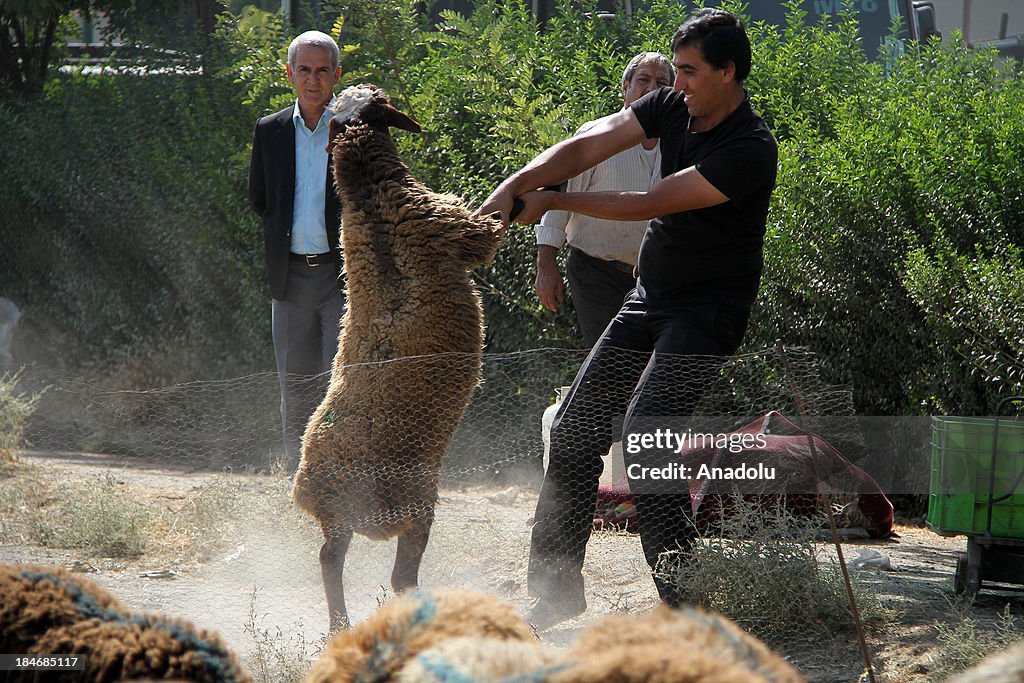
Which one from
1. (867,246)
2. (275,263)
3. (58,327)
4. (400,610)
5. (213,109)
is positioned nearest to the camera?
(400,610)

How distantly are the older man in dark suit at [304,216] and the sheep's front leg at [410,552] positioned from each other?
1574mm

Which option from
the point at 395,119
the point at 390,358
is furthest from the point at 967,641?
the point at 395,119

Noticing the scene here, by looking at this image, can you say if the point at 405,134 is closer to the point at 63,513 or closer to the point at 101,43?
the point at 63,513

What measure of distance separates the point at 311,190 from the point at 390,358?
1677 millimetres

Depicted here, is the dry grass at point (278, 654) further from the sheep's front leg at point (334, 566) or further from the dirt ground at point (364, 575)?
the sheep's front leg at point (334, 566)

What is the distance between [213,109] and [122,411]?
4.65m

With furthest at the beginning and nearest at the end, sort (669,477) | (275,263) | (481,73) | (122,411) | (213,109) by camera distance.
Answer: (213,109)
(481,73)
(275,263)
(122,411)
(669,477)

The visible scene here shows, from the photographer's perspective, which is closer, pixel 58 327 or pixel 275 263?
pixel 275 263

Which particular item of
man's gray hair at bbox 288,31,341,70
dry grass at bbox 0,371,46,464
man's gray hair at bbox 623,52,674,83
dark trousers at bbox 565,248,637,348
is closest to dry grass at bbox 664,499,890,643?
dark trousers at bbox 565,248,637,348

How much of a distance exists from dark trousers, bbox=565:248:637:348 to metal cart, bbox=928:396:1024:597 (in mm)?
1653

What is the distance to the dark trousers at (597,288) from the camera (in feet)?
17.6

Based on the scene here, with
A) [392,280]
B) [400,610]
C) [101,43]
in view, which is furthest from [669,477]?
[101,43]

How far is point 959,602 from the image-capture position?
430 centimetres

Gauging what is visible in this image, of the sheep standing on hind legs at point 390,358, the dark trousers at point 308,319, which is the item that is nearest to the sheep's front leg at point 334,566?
the sheep standing on hind legs at point 390,358
